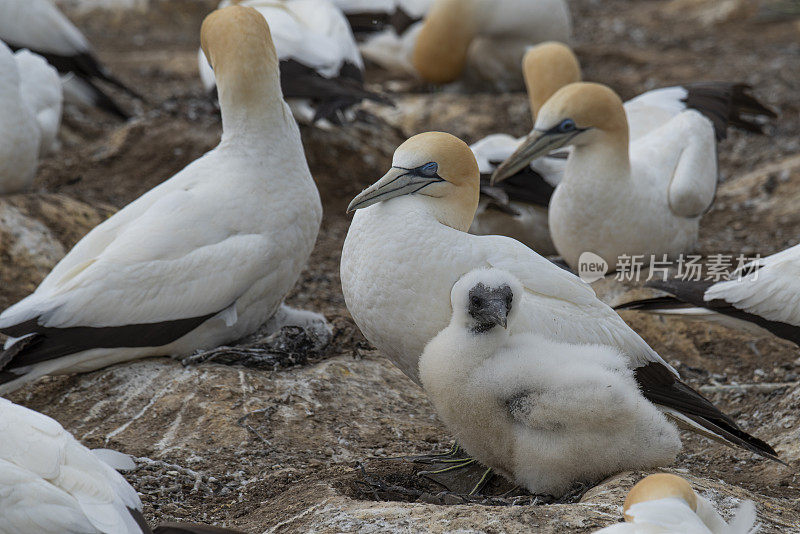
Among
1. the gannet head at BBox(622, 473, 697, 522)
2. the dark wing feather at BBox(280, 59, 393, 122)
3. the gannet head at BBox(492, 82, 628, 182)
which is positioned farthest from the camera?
the dark wing feather at BBox(280, 59, 393, 122)

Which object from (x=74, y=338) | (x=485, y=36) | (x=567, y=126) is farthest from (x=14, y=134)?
Result: (x=485, y=36)

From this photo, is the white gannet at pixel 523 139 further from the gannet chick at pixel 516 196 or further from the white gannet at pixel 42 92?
the white gannet at pixel 42 92

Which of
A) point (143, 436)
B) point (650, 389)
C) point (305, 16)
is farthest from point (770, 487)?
point (305, 16)

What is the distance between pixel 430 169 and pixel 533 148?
176cm

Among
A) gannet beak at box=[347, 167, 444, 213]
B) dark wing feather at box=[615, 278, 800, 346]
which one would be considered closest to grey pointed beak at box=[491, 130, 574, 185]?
dark wing feather at box=[615, 278, 800, 346]

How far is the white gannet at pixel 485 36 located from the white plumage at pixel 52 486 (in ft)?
23.4

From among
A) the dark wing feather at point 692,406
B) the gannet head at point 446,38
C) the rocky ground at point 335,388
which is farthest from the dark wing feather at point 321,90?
the dark wing feather at point 692,406

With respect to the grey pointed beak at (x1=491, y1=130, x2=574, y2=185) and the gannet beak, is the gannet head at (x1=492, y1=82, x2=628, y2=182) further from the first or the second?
the gannet beak

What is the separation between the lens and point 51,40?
8.22 m

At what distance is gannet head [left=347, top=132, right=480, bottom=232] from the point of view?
375cm

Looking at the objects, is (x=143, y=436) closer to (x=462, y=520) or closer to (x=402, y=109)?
(x=462, y=520)

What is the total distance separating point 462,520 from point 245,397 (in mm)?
1431

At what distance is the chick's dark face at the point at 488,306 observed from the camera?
308 centimetres

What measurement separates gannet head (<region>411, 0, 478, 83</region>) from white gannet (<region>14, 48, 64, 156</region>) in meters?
3.61
